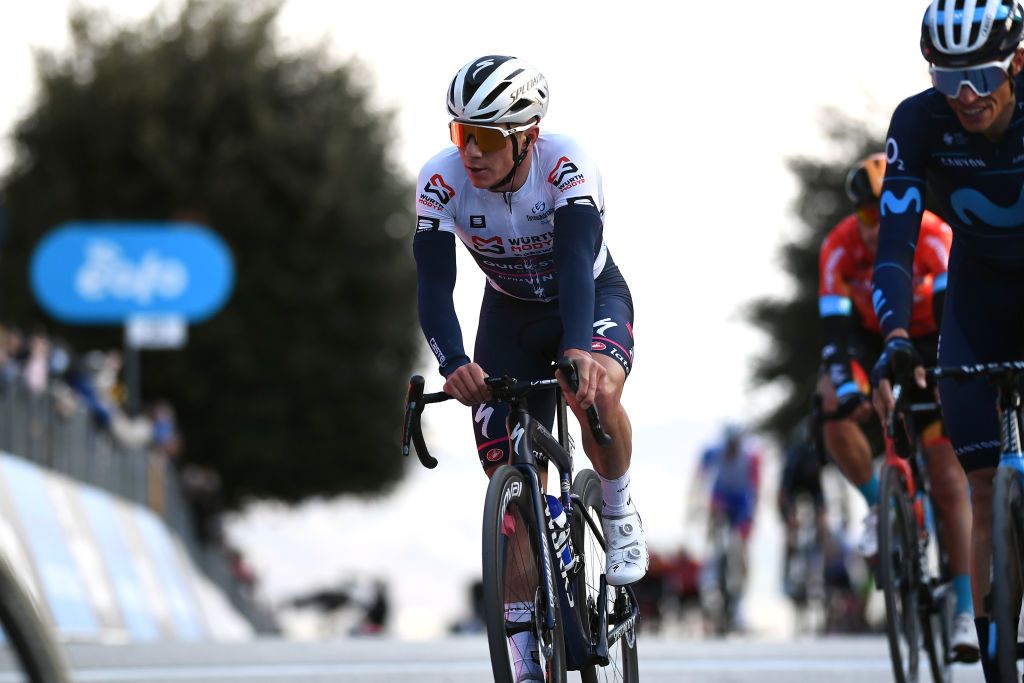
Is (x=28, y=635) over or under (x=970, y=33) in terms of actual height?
under

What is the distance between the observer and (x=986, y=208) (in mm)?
5926

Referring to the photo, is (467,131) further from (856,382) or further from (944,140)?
(856,382)

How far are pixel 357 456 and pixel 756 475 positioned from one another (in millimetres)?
18706

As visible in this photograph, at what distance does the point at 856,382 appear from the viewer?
29.5 ft

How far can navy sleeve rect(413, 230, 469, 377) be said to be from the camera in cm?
594

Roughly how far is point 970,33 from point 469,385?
174 cm

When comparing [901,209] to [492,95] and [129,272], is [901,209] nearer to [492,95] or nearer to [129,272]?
[492,95]

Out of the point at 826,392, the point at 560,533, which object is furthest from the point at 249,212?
the point at 560,533

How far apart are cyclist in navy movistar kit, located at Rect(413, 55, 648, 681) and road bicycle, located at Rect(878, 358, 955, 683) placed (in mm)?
1123

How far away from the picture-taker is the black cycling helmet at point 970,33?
18.3ft

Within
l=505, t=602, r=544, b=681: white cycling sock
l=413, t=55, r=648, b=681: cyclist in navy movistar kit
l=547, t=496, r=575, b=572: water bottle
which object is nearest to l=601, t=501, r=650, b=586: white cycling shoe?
l=413, t=55, r=648, b=681: cyclist in navy movistar kit

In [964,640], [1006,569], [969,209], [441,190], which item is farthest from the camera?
[964,640]

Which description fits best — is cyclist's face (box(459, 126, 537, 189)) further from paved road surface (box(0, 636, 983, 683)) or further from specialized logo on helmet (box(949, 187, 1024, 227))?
paved road surface (box(0, 636, 983, 683))

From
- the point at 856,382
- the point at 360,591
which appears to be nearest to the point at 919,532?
the point at 856,382
